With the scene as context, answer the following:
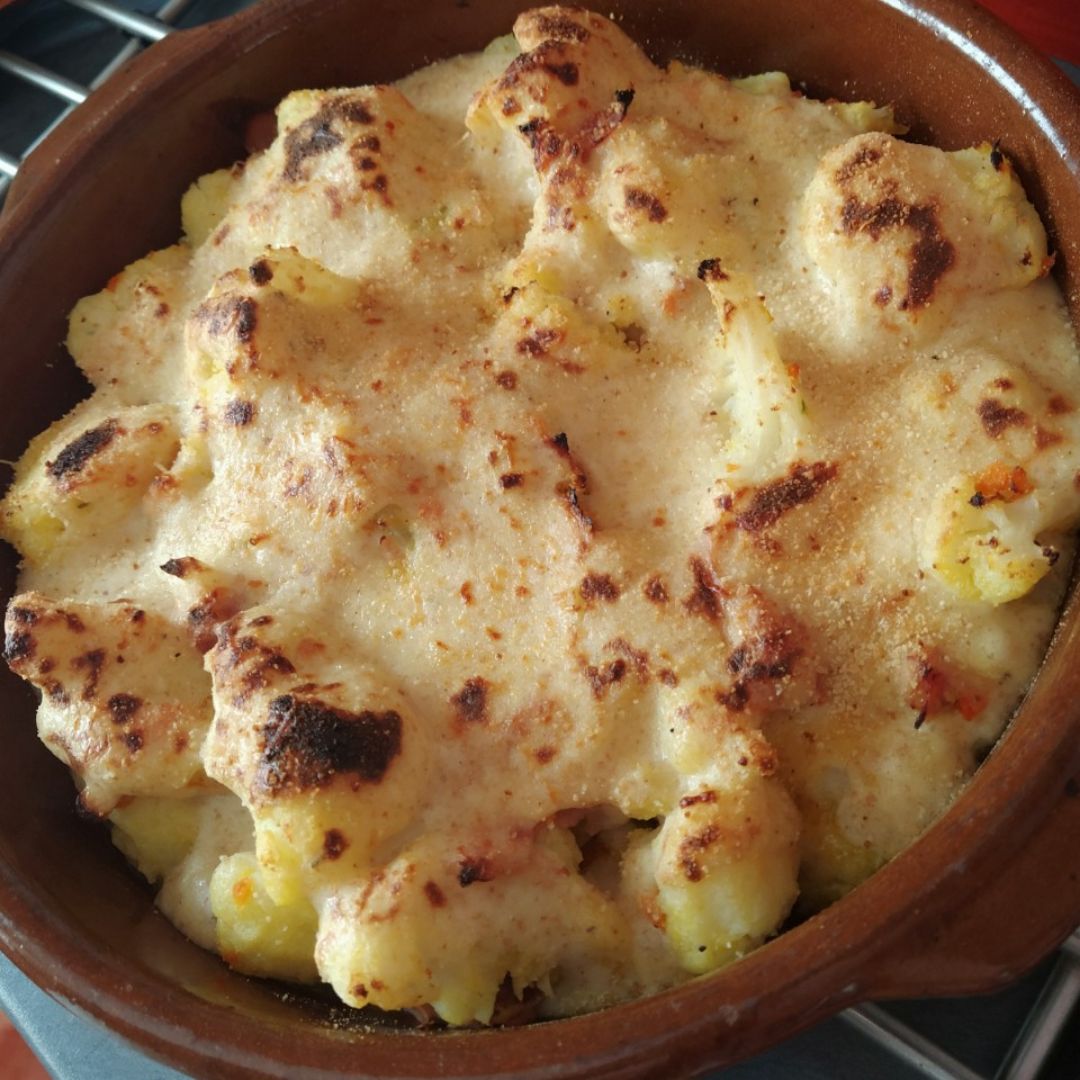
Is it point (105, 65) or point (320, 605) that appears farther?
point (105, 65)

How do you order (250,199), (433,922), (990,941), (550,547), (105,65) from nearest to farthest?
(990,941), (433,922), (550,547), (250,199), (105,65)

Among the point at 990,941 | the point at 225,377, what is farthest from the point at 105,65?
the point at 990,941

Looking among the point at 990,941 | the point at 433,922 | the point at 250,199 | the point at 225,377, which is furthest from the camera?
the point at 250,199

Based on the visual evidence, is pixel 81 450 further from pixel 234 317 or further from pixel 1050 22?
pixel 1050 22

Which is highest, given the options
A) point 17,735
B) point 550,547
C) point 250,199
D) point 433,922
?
point 250,199

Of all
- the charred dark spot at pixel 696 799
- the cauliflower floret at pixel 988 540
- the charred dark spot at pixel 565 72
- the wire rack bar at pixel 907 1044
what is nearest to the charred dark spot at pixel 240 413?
the charred dark spot at pixel 565 72

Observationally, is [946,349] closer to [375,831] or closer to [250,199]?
[375,831]

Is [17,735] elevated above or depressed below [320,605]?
below
